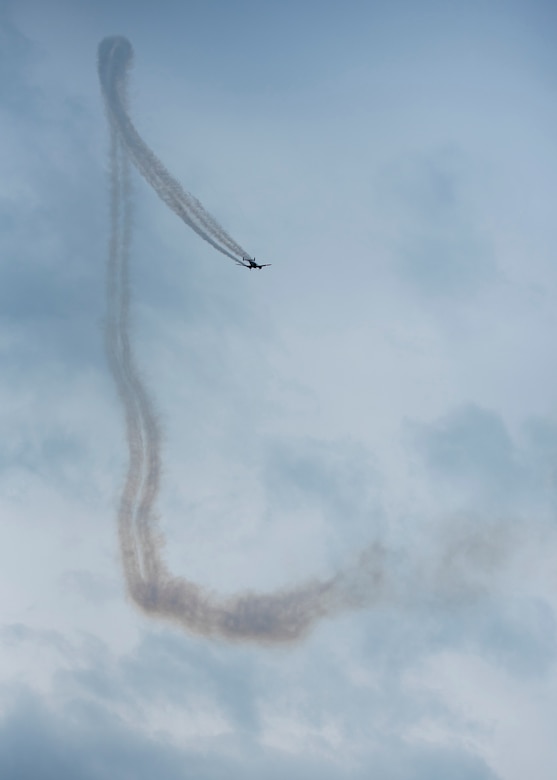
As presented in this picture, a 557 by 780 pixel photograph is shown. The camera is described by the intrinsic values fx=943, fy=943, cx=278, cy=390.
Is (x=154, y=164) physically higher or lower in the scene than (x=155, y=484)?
higher

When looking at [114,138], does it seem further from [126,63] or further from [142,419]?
[142,419]

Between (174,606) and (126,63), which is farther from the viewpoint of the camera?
(174,606)

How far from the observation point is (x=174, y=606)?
150000 millimetres

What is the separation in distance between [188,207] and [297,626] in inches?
2768

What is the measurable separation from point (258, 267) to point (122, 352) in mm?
25333

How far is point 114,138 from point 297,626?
8332cm

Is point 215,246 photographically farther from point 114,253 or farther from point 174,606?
point 174,606

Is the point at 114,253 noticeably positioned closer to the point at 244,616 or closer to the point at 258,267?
the point at 258,267

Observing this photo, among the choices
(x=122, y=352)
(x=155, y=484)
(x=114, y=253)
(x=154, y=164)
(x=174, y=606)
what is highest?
(x=154, y=164)

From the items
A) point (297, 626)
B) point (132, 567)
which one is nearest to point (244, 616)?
point (297, 626)

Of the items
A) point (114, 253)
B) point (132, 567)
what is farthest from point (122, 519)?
point (114, 253)

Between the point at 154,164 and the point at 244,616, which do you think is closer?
the point at 154,164

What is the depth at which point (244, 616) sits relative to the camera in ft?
510

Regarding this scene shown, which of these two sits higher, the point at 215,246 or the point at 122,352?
the point at 215,246
